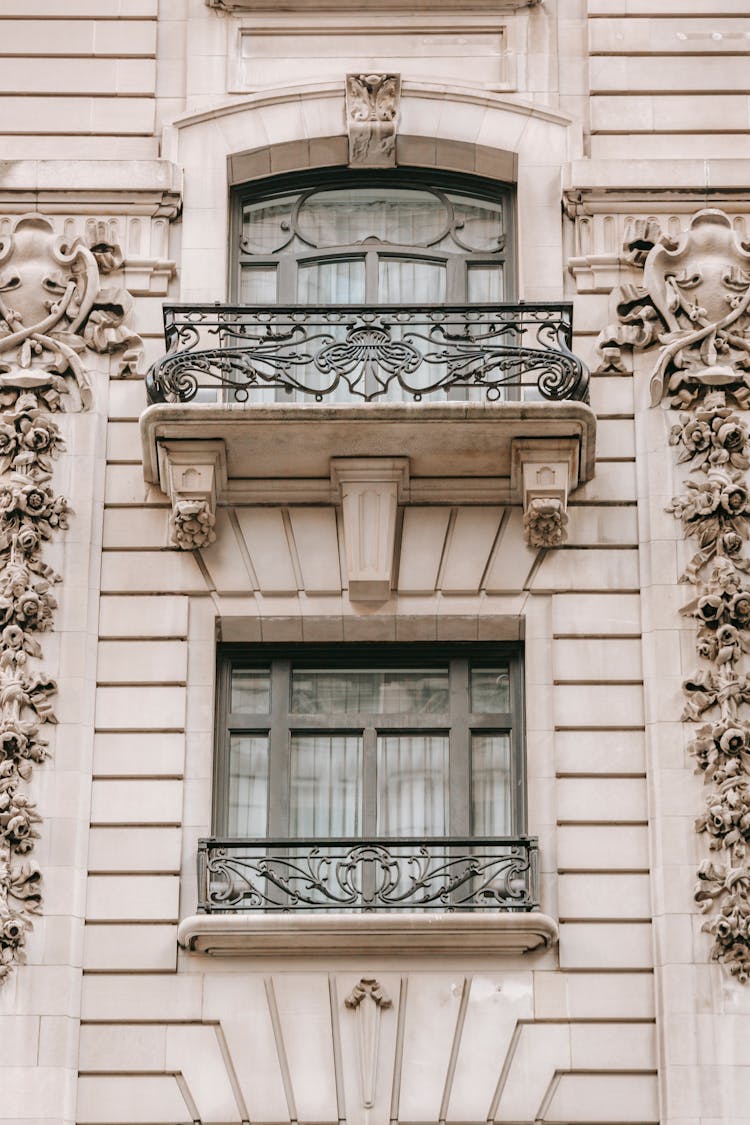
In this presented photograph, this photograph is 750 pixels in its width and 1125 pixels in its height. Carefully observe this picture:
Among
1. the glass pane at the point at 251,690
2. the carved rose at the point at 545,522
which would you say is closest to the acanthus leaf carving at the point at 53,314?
the glass pane at the point at 251,690

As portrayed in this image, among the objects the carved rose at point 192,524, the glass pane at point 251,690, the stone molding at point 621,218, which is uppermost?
the stone molding at point 621,218

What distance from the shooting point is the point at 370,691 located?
800 inches

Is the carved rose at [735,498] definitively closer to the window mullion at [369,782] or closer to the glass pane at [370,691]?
the glass pane at [370,691]

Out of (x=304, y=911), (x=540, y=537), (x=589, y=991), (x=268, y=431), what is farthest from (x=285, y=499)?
(x=589, y=991)

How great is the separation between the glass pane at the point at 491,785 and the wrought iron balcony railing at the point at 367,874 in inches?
15.0

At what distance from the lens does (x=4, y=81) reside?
22344mm

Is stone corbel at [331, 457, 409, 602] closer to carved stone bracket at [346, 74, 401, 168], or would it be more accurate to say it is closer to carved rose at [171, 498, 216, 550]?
carved rose at [171, 498, 216, 550]

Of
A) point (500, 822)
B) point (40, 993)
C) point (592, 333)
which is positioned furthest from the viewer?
point (592, 333)

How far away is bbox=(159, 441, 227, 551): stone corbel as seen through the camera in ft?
65.9

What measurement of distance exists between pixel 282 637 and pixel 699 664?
11.1 feet

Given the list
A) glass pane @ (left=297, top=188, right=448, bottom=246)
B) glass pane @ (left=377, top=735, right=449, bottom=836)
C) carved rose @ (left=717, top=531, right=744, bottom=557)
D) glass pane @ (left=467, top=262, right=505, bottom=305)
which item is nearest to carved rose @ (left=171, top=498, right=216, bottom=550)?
glass pane @ (left=377, top=735, right=449, bottom=836)

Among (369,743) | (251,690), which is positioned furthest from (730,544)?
(251,690)

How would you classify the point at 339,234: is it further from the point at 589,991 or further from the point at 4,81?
the point at 589,991

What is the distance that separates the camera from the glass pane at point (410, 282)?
72.0 ft
